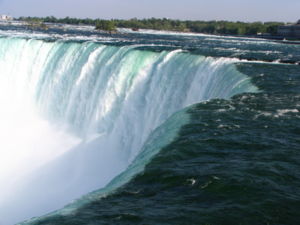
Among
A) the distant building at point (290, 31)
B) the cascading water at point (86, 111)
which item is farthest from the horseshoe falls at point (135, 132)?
the distant building at point (290, 31)

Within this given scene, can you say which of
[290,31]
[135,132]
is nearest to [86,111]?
[135,132]

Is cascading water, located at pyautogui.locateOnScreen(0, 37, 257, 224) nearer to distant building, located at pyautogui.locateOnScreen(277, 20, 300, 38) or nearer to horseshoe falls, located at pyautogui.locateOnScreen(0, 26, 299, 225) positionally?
horseshoe falls, located at pyautogui.locateOnScreen(0, 26, 299, 225)

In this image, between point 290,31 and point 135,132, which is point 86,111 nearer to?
point 135,132

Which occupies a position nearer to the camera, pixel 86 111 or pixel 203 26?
pixel 86 111

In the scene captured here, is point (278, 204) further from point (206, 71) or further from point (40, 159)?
point (40, 159)

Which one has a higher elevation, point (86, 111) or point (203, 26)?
point (203, 26)

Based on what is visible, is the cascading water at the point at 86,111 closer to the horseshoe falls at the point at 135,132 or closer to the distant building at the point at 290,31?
the horseshoe falls at the point at 135,132
